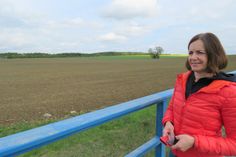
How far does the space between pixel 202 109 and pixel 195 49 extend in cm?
37

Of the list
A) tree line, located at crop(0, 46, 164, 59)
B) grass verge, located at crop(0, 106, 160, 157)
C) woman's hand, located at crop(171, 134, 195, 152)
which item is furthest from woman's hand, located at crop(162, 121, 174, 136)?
tree line, located at crop(0, 46, 164, 59)

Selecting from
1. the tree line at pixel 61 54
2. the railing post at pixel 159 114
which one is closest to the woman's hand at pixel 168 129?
the railing post at pixel 159 114

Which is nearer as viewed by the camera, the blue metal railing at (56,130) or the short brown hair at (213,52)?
the blue metal railing at (56,130)

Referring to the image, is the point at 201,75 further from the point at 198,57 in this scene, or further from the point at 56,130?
the point at 56,130

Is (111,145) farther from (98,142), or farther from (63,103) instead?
(63,103)

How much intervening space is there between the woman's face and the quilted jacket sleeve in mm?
→ 233

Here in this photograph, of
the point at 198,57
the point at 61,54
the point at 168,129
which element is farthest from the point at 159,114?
the point at 61,54

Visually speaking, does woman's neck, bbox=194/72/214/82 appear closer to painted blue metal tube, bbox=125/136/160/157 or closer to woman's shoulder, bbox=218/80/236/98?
woman's shoulder, bbox=218/80/236/98

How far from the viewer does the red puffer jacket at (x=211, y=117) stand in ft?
5.42

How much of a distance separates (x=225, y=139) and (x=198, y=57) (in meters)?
0.51

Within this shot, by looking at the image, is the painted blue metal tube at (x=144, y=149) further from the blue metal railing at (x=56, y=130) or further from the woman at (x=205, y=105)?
the woman at (x=205, y=105)

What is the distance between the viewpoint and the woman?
167 cm

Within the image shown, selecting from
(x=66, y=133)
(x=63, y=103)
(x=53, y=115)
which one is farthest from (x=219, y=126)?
(x=63, y=103)

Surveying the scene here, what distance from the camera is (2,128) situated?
606cm
